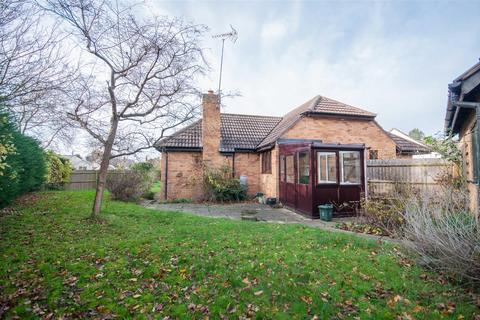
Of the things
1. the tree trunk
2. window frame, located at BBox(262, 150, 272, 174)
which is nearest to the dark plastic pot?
window frame, located at BBox(262, 150, 272, 174)

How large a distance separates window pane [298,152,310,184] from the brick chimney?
5670 millimetres

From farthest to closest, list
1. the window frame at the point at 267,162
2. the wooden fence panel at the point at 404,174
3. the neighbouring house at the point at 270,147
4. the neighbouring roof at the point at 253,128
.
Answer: the window frame at the point at 267,162 → the neighbouring roof at the point at 253,128 → the neighbouring house at the point at 270,147 → the wooden fence panel at the point at 404,174

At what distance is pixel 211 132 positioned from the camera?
1466cm

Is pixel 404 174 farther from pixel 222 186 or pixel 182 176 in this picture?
pixel 182 176

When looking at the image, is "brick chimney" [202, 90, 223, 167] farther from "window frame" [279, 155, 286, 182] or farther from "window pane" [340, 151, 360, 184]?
"window pane" [340, 151, 360, 184]

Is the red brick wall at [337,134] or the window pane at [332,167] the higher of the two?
the red brick wall at [337,134]


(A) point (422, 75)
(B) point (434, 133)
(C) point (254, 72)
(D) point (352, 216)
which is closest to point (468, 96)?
(B) point (434, 133)

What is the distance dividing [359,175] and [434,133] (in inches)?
113

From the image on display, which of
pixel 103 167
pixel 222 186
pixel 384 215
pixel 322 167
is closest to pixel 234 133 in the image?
pixel 222 186

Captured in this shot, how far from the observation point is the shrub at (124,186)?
42.0 feet

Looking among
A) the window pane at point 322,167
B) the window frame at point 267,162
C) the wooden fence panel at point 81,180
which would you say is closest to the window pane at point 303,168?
the window pane at point 322,167

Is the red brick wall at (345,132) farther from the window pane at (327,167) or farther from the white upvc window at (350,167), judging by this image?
the white upvc window at (350,167)

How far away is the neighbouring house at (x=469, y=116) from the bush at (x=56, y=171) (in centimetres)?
2077

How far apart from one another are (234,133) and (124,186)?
7.70m
